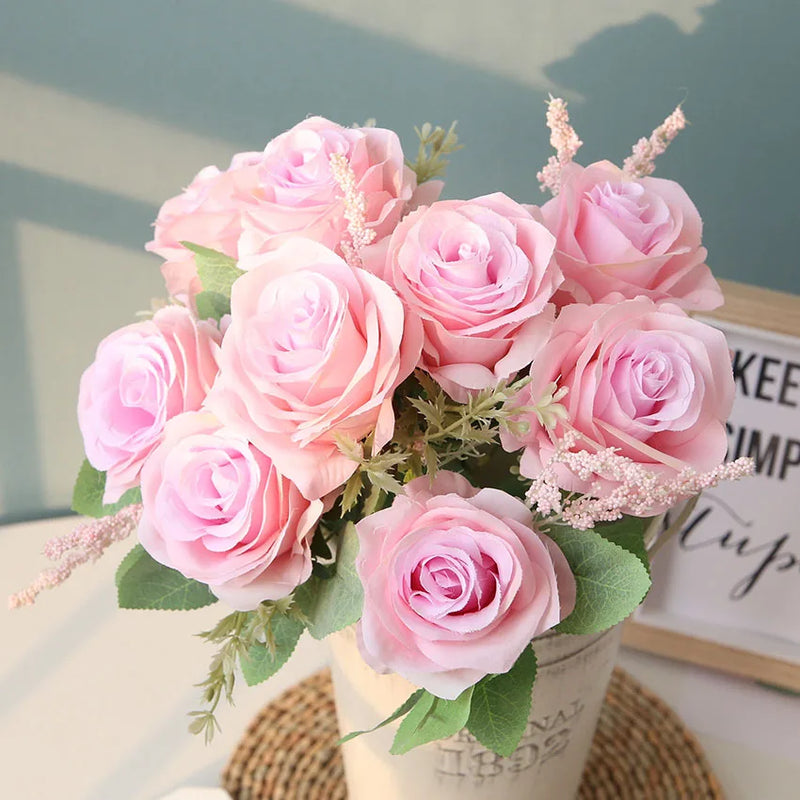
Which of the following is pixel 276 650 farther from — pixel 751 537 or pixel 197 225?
pixel 751 537

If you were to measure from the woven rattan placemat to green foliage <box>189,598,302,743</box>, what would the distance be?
25cm

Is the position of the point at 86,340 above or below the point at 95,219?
below

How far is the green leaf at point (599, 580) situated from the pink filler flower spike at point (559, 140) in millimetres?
192

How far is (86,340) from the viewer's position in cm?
102

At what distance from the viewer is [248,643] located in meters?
0.52

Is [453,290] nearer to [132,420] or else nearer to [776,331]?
[132,420]

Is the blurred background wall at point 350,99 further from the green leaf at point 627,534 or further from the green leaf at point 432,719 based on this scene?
the green leaf at point 432,719

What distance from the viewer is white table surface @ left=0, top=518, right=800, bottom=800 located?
0.77m

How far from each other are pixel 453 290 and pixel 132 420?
7.0 inches

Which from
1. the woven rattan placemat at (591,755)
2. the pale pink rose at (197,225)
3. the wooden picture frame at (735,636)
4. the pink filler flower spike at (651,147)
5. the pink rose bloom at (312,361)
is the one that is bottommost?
the woven rattan placemat at (591,755)

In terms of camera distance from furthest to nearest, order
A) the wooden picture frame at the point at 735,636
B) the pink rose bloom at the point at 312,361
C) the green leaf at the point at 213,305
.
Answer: the wooden picture frame at the point at 735,636
the green leaf at the point at 213,305
the pink rose bloom at the point at 312,361

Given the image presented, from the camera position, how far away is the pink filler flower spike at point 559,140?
501mm

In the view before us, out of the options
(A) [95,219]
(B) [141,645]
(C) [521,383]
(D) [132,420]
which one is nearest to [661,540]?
(C) [521,383]

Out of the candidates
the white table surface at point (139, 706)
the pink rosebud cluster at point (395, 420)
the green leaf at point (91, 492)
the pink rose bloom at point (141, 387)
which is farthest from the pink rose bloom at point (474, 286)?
the white table surface at point (139, 706)
